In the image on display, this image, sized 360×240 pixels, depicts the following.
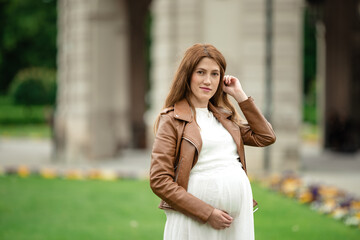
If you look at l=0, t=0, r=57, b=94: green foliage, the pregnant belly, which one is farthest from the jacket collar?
l=0, t=0, r=57, b=94: green foliage

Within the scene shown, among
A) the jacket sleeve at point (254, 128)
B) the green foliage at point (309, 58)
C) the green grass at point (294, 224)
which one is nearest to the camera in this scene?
the jacket sleeve at point (254, 128)

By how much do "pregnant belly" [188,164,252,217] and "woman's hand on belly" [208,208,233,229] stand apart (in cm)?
8

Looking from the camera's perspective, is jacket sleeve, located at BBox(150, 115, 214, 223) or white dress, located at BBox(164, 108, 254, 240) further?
white dress, located at BBox(164, 108, 254, 240)

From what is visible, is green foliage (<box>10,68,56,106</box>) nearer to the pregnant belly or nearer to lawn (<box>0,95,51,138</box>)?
lawn (<box>0,95,51,138</box>)

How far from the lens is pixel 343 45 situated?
716 inches

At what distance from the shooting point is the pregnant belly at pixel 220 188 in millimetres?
3168

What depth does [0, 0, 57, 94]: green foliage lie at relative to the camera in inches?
1432

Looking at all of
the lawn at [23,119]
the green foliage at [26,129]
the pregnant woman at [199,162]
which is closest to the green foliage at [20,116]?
the lawn at [23,119]

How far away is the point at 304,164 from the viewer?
14016mm

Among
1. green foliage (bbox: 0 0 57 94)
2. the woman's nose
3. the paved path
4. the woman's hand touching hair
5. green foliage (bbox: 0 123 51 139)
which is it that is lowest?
green foliage (bbox: 0 123 51 139)

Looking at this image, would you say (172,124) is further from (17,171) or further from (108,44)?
(108,44)

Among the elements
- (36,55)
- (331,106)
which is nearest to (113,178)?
(331,106)

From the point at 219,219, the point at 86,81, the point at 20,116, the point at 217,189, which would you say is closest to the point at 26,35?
the point at 20,116

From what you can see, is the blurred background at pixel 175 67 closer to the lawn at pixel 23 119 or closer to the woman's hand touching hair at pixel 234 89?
Result: the woman's hand touching hair at pixel 234 89
